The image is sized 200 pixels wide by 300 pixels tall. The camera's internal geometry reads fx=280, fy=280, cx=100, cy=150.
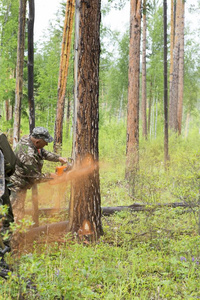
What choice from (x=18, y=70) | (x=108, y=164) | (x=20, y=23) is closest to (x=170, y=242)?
(x=18, y=70)

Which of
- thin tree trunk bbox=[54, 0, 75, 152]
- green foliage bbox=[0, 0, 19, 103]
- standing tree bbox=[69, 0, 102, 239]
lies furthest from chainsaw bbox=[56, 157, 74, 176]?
green foliage bbox=[0, 0, 19, 103]

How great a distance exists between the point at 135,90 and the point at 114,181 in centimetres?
334

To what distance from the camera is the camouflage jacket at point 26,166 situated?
4.80 m

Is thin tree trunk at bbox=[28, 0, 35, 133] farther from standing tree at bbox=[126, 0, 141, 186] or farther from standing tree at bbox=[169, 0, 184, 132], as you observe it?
standing tree at bbox=[169, 0, 184, 132]

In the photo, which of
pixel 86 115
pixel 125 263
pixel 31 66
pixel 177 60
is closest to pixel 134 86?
pixel 31 66

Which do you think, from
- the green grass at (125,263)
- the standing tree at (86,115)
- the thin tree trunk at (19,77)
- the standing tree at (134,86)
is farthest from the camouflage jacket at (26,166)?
the standing tree at (134,86)

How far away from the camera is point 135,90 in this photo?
394 inches

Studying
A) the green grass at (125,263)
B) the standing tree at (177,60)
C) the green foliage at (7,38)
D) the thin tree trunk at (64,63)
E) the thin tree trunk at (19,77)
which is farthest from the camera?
the green foliage at (7,38)

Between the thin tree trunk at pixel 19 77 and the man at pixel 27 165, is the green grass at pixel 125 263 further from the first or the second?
the thin tree trunk at pixel 19 77

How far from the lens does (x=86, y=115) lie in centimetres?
476

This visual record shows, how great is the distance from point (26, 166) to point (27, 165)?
0.03 meters

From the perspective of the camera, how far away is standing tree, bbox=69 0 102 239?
4.69m

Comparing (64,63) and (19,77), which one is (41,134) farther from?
(64,63)

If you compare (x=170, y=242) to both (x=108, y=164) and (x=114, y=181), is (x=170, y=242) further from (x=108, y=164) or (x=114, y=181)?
(x=108, y=164)
